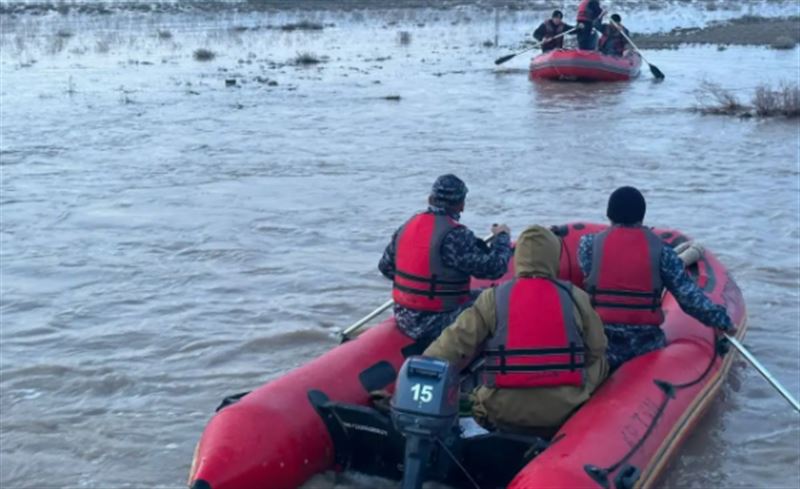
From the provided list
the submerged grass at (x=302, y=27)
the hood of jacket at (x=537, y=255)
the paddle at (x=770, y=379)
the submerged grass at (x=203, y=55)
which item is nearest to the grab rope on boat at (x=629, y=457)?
the paddle at (x=770, y=379)

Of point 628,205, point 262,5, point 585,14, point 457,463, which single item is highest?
point 585,14

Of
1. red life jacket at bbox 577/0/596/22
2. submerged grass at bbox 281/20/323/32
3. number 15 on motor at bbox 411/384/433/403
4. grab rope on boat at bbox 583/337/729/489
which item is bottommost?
grab rope on boat at bbox 583/337/729/489

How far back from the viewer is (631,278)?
5.34 m

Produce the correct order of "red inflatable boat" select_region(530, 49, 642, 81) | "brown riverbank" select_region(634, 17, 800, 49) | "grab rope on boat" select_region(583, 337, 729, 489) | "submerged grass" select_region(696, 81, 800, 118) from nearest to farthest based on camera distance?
1. "grab rope on boat" select_region(583, 337, 729, 489)
2. "submerged grass" select_region(696, 81, 800, 118)
3. "red inflatable boat" select_region(530, 49, 642, 81)
4. "brown riverbank" select_region(634, 17, 800, 49)

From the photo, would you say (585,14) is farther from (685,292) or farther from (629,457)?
(629,457)

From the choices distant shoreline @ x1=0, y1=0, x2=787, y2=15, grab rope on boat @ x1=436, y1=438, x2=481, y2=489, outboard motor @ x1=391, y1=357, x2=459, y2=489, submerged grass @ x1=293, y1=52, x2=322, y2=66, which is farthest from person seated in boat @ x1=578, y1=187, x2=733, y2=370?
distant shoreline @ x1=0, y1=0, x2=787, y2=15

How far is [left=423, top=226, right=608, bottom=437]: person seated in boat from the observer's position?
4.57m

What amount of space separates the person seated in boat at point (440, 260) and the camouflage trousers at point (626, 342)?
0.63m

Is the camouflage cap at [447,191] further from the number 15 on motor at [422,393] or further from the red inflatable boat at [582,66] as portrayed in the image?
the red inflatable boat at [582,66]

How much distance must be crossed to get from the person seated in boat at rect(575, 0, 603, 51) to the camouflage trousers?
1459 cm

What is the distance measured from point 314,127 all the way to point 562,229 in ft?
27.1

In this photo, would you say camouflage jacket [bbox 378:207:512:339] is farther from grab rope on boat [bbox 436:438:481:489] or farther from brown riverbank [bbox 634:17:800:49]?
brown riverbank [bbox 634:17:800:49]

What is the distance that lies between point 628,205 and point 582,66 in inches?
550

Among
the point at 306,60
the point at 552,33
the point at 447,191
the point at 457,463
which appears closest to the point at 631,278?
the point at 447,191
